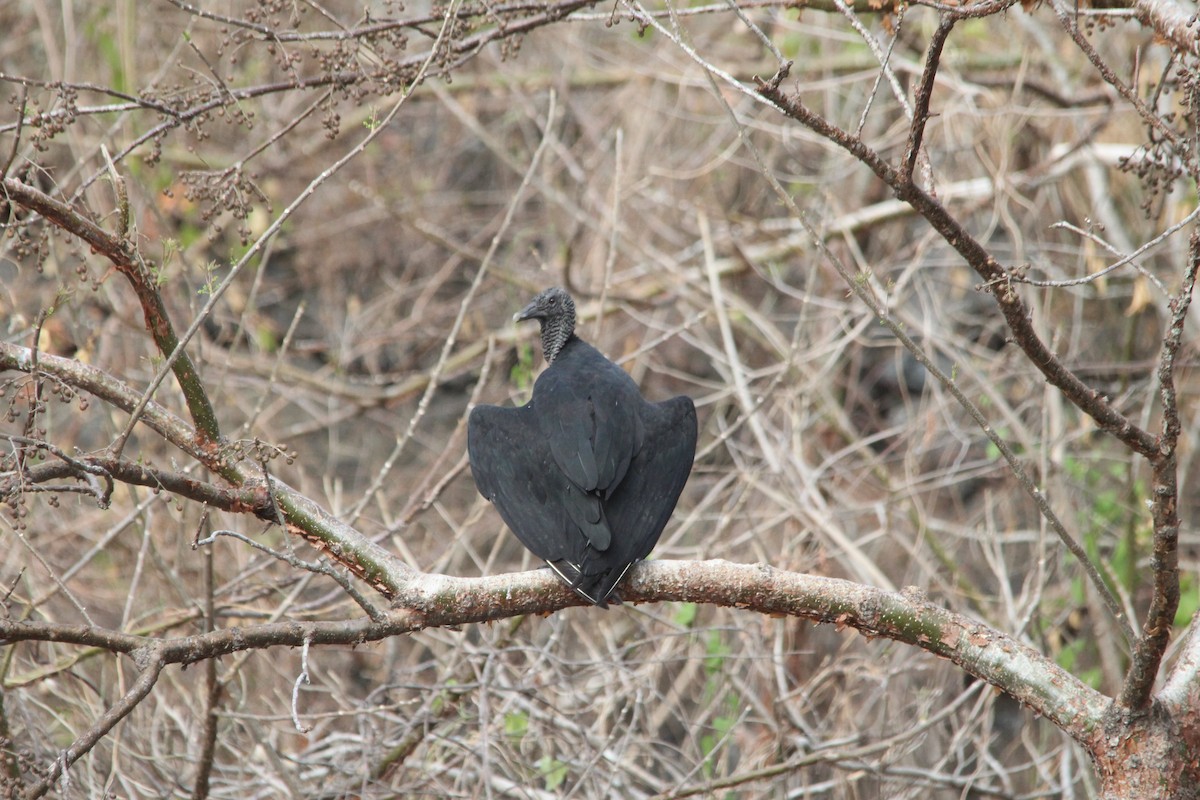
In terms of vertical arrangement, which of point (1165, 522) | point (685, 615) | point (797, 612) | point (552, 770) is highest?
point (1165, 522)

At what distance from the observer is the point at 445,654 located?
14.5ft

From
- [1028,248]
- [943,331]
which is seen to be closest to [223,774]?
[943,331]

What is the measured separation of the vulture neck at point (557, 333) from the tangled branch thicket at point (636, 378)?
0.24 m

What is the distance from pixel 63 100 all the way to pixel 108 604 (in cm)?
349

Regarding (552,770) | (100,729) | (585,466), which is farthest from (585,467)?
(100,729)

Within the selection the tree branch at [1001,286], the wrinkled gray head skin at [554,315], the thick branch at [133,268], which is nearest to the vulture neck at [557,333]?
the wrinkled gray head skin at [554,315]

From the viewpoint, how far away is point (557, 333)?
4.01 m

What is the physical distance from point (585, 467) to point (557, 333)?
3.27 feet

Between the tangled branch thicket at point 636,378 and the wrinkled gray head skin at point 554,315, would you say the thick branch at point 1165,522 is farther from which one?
the wrinkled gray head skin at point 554,315

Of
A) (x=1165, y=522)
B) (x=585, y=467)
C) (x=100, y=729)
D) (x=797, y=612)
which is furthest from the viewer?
(x=585, y=467)

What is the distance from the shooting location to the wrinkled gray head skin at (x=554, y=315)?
3.99m

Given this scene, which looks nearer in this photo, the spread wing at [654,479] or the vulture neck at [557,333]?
the spread wing at [654,479]

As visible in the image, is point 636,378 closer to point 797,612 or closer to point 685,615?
point 685,615

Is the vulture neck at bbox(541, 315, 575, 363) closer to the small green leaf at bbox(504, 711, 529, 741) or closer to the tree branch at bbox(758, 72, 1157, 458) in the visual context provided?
the small green leaf at bbox(504, 711, 529, 741)
